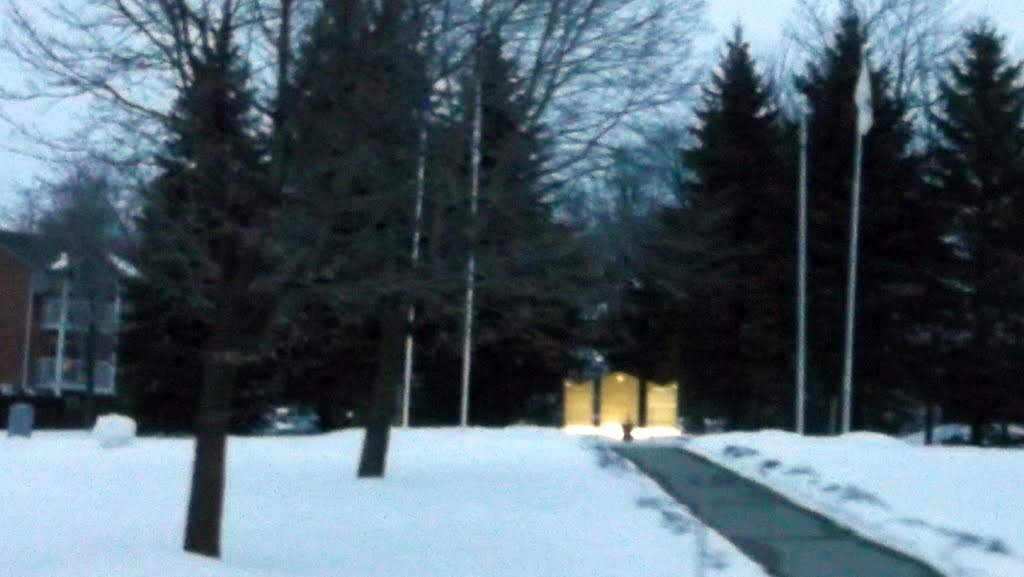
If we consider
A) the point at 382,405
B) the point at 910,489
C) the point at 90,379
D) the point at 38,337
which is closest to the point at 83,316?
the point at 90,379

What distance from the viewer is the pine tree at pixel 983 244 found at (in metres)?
44.6

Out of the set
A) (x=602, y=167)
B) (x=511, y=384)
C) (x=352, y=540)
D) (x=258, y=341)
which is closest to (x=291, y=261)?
(x=258, y=341)

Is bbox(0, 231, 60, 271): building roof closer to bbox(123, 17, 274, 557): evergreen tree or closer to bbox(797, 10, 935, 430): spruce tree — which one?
bbox(797, 10, 935, 430): spruce tree

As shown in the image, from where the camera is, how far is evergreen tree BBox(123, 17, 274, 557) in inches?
511

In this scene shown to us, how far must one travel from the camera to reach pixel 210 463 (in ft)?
43.8

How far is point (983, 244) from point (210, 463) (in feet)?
113

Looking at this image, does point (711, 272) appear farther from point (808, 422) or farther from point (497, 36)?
point (497, 36)

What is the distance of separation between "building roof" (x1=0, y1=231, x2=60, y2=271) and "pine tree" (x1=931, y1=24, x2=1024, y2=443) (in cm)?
2417

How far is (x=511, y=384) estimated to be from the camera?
1791 inches

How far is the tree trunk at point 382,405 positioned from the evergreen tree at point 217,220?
816 centimetres

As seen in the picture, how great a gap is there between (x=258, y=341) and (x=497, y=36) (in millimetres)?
4402

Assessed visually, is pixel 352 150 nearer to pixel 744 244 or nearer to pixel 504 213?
pixel 504 213

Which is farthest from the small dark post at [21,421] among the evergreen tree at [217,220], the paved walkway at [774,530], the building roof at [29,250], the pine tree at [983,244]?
the pine tree at [983,244]

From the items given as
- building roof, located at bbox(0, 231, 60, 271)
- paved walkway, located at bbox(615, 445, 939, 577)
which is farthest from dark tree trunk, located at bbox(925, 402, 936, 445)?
building roof, located at bbox(0, 231, 60, 271)
